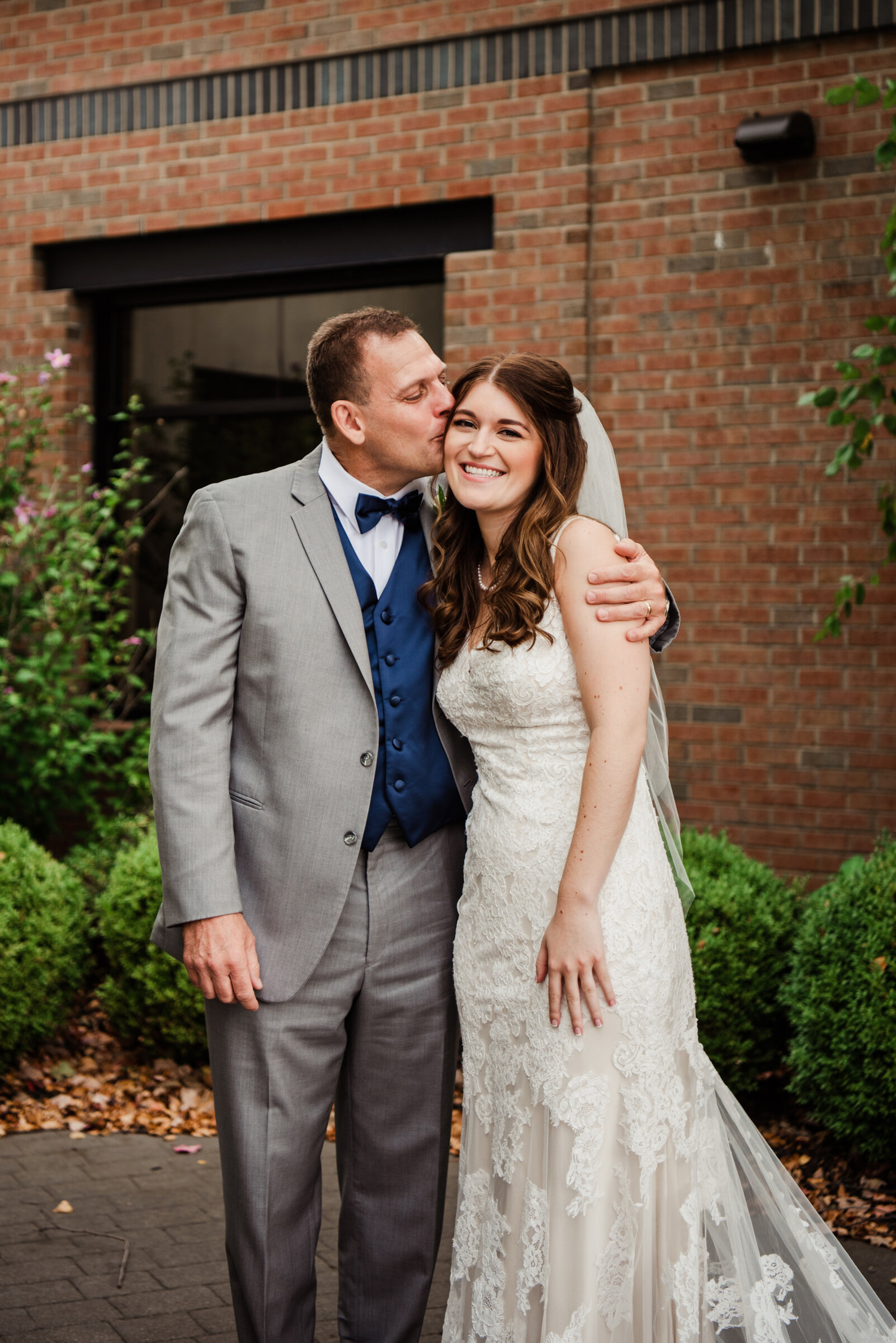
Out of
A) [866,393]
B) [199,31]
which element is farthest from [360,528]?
[199,31]

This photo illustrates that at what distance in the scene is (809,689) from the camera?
5.77 metres

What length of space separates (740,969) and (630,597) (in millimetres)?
2377

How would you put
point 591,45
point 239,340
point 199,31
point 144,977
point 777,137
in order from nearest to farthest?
point 144,977 < point 777,137 < point 591,45 < point 199,31 < point 239,340

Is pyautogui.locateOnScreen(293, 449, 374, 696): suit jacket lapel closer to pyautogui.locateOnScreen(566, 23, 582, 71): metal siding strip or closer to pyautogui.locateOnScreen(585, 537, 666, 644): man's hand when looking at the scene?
pyautogui.locateOnScreen(585, 537, 666, 644): man's hand

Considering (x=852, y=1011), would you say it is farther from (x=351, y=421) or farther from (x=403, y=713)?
(x=351, y=421)

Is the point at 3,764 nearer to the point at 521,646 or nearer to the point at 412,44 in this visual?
the point at 412,44

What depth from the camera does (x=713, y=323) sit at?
5.86 meters

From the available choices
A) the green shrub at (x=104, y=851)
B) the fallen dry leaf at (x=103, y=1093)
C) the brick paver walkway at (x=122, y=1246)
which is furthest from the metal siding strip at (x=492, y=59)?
the brick paver walkway at (x=122, y=1246)

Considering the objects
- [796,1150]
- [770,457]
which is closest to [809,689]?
[770,457]

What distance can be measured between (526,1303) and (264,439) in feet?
17.3

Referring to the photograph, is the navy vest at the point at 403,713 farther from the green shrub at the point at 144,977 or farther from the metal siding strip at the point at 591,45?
the metal siding strip at the point at 591,45

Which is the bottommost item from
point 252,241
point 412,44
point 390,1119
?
point 390,1119

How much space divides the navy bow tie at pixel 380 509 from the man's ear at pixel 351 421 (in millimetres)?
126

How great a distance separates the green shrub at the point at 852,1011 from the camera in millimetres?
3990
